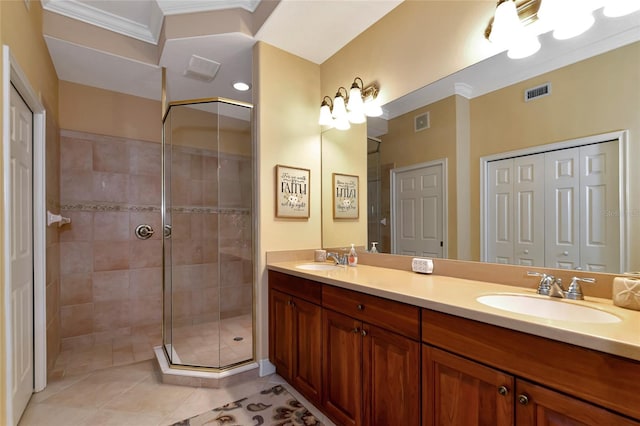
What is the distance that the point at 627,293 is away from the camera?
1.03 meters

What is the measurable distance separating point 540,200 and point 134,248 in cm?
343

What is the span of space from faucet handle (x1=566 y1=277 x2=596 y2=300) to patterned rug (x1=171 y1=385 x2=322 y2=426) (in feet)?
4.67

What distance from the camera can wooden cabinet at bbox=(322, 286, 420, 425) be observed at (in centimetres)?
124

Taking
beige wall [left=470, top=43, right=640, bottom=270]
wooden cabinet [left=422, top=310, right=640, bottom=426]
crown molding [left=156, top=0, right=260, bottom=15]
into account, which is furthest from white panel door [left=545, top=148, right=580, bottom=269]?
crown molding [left=156, top=0, right=260, bottom=15]

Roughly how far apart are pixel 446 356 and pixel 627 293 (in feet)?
2.14

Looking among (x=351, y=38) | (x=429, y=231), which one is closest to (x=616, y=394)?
(x=429, y=231)

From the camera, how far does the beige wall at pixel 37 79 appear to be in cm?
142

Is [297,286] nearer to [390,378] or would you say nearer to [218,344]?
[390,378]

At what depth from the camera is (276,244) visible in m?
2.36

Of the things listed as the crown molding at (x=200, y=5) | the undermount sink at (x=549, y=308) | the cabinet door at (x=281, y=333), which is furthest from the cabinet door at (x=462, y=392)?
the crown molding at (x=200, y=5)

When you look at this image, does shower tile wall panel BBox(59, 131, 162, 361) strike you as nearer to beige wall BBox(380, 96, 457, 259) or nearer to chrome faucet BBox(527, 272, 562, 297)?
beige wall BBox(380, 96, 457, 259)

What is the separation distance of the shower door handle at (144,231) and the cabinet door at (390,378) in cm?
266

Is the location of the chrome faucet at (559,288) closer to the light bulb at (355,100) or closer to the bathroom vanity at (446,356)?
the bathroom vanity at (446,356)

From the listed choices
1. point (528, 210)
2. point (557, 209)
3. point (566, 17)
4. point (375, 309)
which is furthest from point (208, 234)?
point (566, 17)
